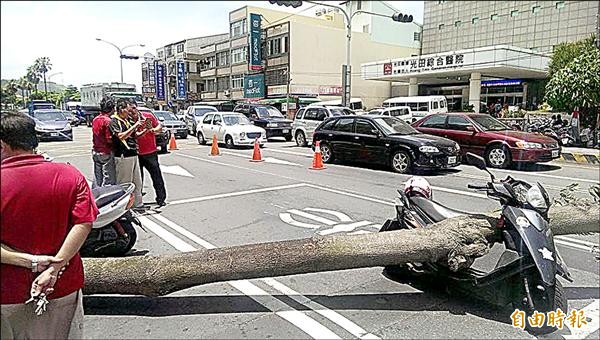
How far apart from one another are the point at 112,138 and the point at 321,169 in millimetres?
5347

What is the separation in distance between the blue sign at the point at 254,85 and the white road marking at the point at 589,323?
3761 centimetres

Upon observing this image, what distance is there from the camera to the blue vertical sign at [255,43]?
3809cm

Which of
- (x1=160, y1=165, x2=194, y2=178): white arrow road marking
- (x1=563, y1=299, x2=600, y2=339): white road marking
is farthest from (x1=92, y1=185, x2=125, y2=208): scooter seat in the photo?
(x1=160, y1=165, x2=194, y2=178): white arrow road marking

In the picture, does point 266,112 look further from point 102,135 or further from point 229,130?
point 102,135

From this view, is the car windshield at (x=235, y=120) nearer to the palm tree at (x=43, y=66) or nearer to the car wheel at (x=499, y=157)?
the car wheel at (x=499, y=157)

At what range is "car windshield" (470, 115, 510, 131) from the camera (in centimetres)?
935

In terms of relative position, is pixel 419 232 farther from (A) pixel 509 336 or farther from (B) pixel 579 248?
(B) pixel 579 248

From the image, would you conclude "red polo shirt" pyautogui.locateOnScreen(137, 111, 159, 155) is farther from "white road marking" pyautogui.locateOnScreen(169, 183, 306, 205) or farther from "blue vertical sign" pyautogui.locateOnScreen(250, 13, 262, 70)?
"blue vertical sign" pyautogui.locateOnScreen(250, 13, 262, 70)

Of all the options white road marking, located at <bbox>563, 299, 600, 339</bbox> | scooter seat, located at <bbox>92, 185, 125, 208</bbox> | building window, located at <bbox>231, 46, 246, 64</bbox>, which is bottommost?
white road marking, located at <bbox>563, 299, 600, 339</bbox>

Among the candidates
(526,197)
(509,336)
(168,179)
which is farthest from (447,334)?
(168,179)

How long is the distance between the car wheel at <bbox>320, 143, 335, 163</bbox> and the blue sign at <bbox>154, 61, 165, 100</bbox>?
6.96 m

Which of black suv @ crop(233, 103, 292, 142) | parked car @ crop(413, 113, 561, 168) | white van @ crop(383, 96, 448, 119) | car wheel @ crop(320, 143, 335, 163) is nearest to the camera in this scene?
parked car @ crop(413, 113, 561, 168)

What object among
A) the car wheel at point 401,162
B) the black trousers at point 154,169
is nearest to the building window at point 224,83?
the car wheel at point 401,162

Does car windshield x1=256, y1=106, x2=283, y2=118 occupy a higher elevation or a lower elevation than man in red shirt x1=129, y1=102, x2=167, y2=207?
higher
